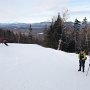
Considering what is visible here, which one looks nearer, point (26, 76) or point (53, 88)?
point (53, 88)

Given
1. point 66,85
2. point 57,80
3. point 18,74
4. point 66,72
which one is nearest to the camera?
point 66,85

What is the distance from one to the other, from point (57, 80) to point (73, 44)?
181 ft

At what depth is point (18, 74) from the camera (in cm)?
1734

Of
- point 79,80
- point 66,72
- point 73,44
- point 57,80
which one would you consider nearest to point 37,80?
point 57,80

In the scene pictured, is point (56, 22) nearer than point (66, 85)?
→ No

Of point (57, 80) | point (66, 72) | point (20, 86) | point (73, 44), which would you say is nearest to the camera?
point (20, 86)

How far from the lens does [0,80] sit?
15.2 metres

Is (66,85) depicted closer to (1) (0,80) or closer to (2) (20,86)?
(2) (20,86)

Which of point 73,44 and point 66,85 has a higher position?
point 66,85

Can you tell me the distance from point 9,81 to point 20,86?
138 cm

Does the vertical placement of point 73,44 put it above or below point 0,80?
below

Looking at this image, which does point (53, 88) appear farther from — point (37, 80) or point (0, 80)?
point (0, 80)

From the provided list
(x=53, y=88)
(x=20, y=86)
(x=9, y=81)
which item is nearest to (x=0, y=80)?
(x=9, y=81)

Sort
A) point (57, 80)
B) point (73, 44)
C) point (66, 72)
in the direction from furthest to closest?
point (73, 44) → point (66, 72) → point (57, 80)
